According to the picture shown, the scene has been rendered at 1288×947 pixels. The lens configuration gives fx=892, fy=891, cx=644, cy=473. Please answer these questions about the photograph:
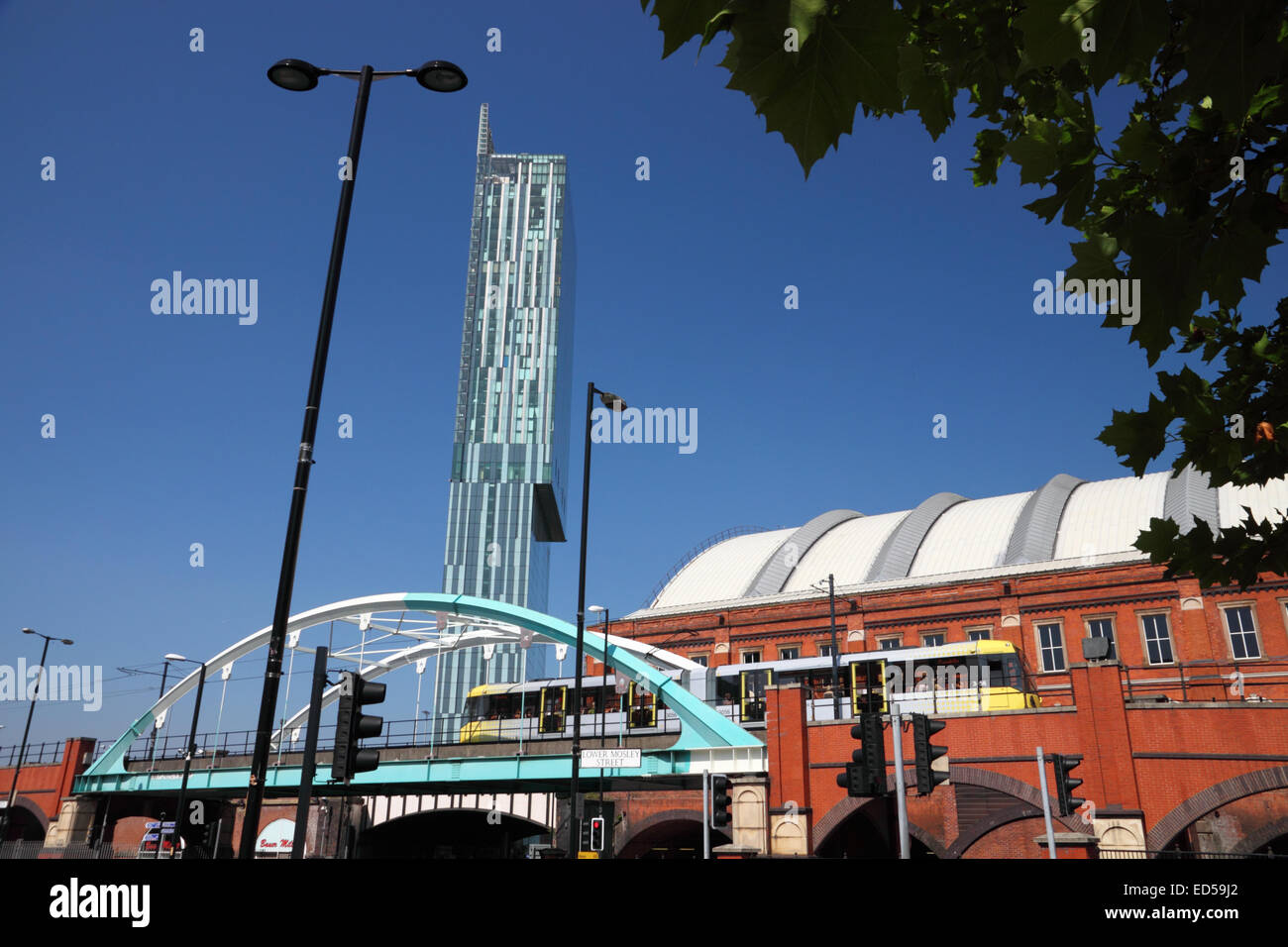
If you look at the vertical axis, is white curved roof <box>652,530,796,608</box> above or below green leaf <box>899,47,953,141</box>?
above

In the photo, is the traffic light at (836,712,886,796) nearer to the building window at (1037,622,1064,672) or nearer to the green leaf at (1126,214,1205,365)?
the green leaf at (1126,214,1205,365)

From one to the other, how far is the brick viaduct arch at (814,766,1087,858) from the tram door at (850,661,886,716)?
17.9 feet

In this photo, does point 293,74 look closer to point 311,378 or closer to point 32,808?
point 311,378

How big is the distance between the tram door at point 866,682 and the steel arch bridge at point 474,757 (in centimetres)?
617

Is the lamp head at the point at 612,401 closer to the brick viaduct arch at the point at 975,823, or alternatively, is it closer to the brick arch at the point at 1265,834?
the brick viaduct arch at the point at 975,823

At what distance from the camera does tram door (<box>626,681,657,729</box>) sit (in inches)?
1455

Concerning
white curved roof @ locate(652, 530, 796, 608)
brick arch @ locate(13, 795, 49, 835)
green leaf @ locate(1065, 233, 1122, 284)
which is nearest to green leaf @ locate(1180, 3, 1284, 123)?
green leaf @ locate(1065, 233, 1122, 284)

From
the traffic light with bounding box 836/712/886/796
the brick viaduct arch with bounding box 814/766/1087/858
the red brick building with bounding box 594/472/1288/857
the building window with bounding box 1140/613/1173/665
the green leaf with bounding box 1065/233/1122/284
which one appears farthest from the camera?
the building window with bounding box 1140/613/1173/665

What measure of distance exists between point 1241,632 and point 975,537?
14.0 m

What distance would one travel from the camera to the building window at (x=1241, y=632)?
35.6 metres

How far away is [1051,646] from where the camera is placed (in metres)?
39.8
